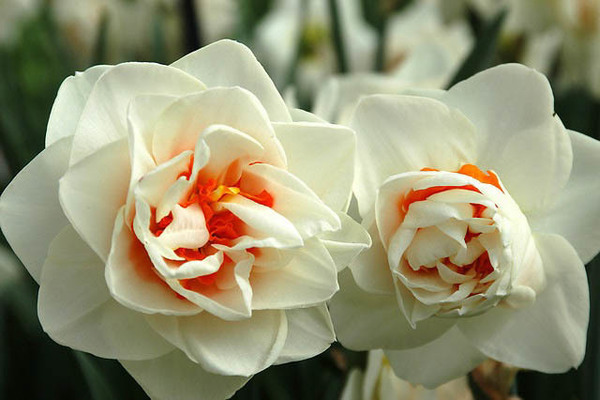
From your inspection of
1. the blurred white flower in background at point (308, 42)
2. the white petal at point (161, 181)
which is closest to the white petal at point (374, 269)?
the white petal at point (161, 181)

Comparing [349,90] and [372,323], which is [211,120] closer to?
[372,323]

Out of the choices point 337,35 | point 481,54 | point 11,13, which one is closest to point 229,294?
point 481,54

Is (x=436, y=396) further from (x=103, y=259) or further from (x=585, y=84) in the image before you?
(x=585, y=84)

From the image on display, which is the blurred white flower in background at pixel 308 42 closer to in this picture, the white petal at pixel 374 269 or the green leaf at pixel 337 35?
the green leaf at pixel 337 35

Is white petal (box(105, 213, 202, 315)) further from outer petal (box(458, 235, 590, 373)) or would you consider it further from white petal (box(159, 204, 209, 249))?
outer petal (box(458, 235, 590, 373))

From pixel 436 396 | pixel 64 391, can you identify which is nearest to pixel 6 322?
pixel 64 391

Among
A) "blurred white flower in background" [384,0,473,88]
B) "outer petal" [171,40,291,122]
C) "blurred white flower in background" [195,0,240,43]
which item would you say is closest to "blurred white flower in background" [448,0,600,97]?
"blurred white flower in background" [384,0,473,88]

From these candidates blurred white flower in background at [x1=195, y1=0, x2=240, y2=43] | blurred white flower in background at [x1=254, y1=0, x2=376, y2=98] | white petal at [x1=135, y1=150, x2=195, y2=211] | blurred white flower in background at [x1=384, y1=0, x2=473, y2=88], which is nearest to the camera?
white petal at [x1=135, y1=150, x2=195, y2=211]

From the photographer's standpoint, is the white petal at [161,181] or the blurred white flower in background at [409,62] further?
the blurred white flower in background at [409,62]
